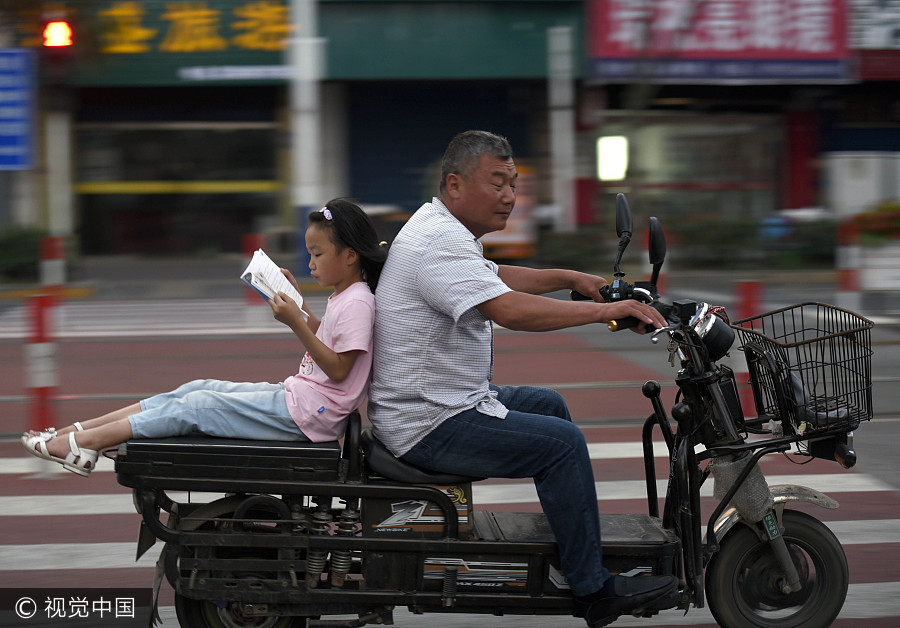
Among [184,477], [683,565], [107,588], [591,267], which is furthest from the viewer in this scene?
[591,267]

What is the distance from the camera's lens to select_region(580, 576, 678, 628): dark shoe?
3.41 meters

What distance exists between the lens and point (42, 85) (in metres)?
18.5

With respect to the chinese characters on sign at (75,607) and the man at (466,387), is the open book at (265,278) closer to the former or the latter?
the man at (466,387)

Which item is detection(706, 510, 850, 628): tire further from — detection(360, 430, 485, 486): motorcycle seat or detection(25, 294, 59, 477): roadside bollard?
detection(25, 294, 59, 477): roadside bollard

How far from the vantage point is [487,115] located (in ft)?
67.5

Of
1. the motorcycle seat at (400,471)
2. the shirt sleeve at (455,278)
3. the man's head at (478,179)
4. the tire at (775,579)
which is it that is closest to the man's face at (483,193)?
the man's head at (478,179)

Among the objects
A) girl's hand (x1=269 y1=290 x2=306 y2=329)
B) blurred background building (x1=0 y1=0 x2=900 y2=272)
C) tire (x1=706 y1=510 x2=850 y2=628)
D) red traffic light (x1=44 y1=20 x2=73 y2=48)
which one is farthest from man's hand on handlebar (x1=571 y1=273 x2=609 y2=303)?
blurred background building (x1=0 y1=0 x2=900 y2=272)

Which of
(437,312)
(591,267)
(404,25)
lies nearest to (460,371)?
(437,312)

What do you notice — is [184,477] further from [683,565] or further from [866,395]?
[866,395]

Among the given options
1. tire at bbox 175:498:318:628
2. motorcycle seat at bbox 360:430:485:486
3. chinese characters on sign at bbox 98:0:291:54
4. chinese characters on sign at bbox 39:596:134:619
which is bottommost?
chinese characters on sign at bbox 39:596:134:619

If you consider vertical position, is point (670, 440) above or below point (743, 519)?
above

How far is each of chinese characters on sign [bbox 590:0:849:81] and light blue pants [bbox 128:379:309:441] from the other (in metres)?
15.9

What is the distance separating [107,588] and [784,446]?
2.67 metres

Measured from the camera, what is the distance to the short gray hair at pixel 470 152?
3416mm
